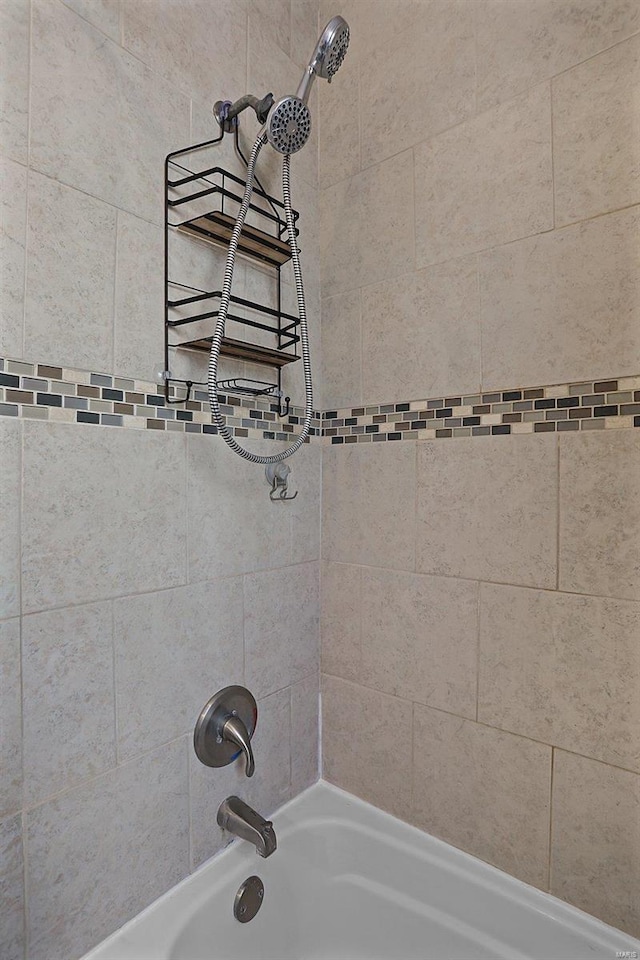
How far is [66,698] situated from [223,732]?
39 centimetres

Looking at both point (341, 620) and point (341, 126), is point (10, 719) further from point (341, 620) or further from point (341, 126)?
point (341, 126)

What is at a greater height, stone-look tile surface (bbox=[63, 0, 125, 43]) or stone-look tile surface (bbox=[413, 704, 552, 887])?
stone-look tile surface (bbox=[63, 0, 125, 43])

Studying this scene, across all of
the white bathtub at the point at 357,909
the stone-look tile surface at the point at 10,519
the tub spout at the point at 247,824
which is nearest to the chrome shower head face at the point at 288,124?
the stone-look tile surface at the point at 10,519

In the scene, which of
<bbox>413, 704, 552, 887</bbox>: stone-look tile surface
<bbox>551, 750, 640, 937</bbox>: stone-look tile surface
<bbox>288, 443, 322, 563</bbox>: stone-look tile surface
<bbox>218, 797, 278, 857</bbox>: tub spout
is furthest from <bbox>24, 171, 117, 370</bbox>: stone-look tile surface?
<bbox>551, 750, 640, 937</bbox>: stone-look tile surface

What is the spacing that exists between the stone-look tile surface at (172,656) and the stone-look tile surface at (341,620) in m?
0.32

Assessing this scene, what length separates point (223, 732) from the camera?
114 cm

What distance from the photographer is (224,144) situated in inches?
46.6

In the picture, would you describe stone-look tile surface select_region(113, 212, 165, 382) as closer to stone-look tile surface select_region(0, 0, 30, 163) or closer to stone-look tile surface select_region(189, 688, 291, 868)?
stone-look tile surface select_region(0, 0, 30, 163)

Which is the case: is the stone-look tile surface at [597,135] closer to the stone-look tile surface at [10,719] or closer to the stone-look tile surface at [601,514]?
the stone-look tile surface at [601,514]

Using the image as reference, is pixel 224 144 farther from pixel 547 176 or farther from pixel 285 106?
pixel 547 176

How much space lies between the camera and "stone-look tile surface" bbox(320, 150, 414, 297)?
4.23 feet

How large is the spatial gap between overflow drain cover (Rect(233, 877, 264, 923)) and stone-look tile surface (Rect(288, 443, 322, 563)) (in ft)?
2.41

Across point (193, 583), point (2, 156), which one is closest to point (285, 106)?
point (2, 156)

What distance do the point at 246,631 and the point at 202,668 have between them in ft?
0.48
